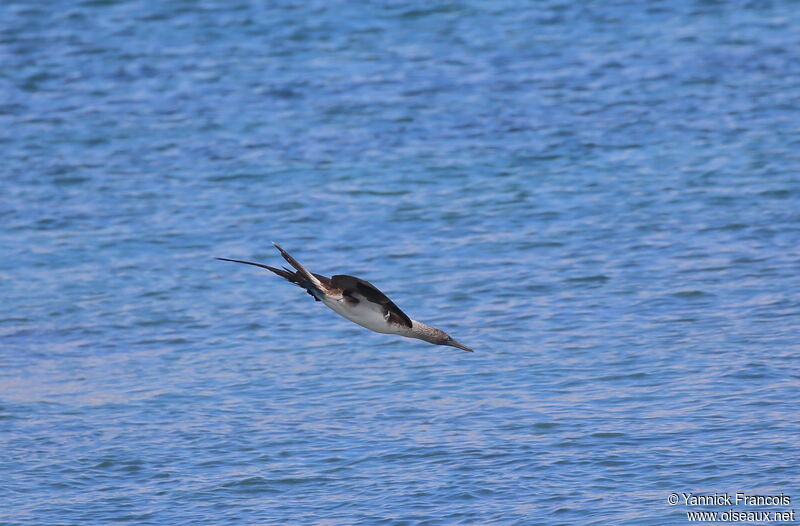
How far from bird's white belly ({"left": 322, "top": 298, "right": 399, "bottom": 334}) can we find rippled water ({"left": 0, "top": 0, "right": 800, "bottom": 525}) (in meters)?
1.67

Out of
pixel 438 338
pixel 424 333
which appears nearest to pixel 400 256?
pixel 438 338

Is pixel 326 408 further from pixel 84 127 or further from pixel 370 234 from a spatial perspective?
pixel 84 127

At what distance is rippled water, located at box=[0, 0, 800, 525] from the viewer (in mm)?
11133

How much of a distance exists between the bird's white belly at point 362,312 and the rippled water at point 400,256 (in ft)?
5.47

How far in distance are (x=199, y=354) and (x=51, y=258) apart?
12.5ft

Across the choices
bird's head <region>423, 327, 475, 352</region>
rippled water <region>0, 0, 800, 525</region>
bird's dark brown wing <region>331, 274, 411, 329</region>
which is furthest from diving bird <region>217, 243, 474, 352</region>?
rippled water <region>0, 0, 800, 525</region>

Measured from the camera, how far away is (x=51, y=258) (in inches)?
671

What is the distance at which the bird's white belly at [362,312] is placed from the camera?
9.22 m

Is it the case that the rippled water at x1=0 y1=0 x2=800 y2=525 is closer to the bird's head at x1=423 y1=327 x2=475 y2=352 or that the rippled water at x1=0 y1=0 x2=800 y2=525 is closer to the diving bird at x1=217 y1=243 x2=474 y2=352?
the bird's head at x1=423 y1=327 x2=475 y2=352

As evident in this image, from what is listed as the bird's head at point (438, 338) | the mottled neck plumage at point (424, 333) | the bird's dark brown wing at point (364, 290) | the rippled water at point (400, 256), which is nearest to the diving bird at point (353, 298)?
the bird's dark brown wing at point (364, 290)

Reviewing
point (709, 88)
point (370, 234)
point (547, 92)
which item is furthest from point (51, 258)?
point (709, 88)

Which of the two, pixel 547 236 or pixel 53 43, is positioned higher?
pixel 53 43

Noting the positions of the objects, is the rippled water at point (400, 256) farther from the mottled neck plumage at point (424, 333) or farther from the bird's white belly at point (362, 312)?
the bird's white belly at point (362, 312)

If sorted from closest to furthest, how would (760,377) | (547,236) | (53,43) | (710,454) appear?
(710,454) < (760,377) < (547,236) < (53,43)
